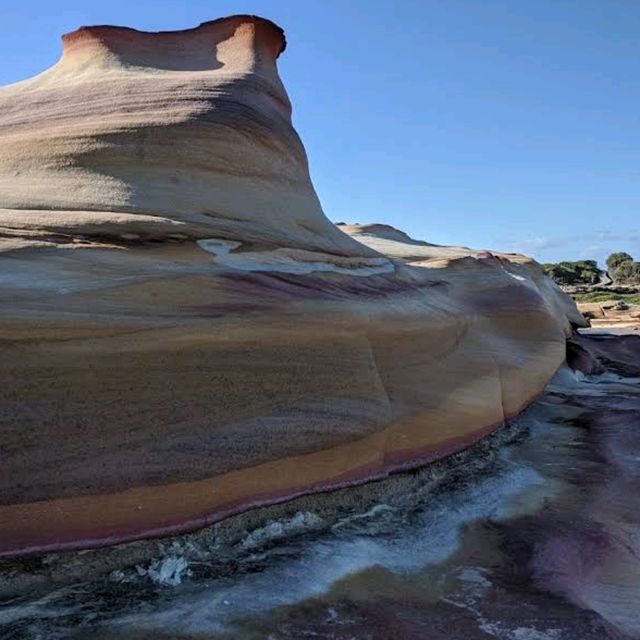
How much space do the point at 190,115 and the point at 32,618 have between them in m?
2.48

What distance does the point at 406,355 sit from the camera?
3.20 metres

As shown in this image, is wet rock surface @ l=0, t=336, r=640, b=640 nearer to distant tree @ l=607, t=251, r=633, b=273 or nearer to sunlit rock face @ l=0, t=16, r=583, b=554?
sunlit rock face @ l=0, t=16, r=583, b=554

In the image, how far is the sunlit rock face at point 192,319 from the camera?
2.09 m

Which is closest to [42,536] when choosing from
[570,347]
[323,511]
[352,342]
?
[323,511]

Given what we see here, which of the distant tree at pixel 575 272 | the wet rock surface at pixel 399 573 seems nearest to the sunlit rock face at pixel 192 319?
the wet rock surface at pixel 399 573

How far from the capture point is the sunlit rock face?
6.86ft

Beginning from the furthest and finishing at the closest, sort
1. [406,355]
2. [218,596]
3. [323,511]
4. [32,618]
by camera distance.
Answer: [406,355], [323,511], [218,596], [32,618]

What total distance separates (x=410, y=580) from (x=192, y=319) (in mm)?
1120

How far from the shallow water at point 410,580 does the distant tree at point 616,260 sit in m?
36.1

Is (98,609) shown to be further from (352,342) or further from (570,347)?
(570,347)

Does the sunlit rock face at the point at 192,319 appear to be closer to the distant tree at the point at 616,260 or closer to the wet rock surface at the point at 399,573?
the wet rock surface at the point at 399,573

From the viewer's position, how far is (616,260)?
3703cm

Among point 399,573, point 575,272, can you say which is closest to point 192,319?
point 399,573

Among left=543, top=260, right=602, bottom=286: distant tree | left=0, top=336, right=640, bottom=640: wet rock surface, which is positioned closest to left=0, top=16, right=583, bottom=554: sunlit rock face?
left=0, top=336, right=640, bottom=640: wet rock surface
